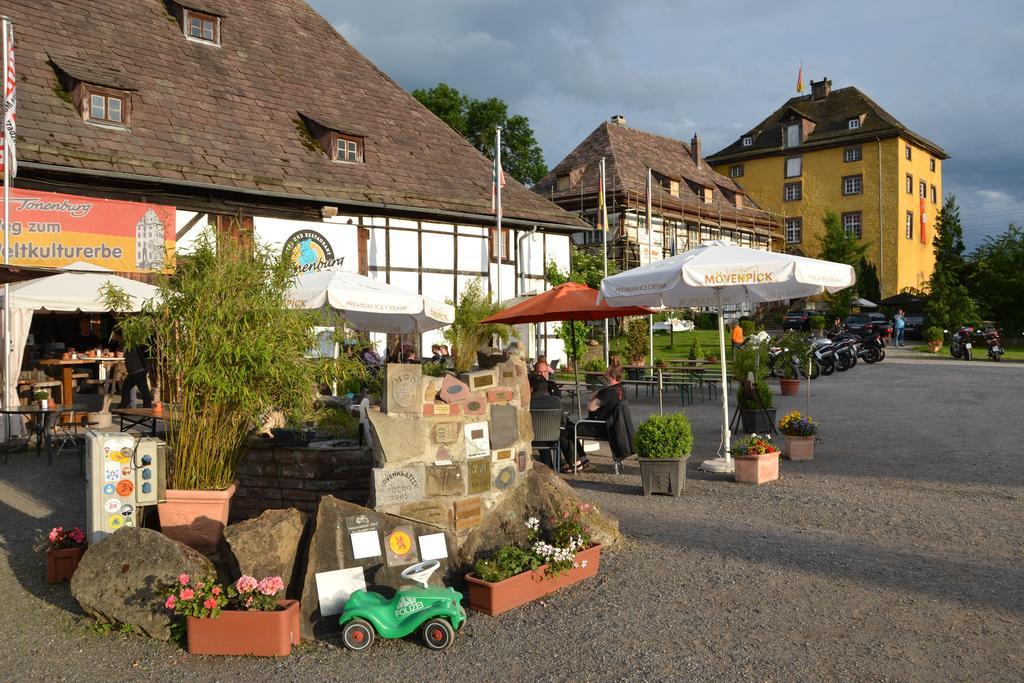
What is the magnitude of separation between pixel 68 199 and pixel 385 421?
11.7 meters

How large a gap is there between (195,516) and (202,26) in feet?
55.2

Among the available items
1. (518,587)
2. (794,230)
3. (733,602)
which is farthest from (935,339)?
(518,587)

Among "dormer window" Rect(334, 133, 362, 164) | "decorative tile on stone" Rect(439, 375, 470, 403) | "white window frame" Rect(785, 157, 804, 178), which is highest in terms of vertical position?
"white window frame" Rect(785, 157, 804, 178)

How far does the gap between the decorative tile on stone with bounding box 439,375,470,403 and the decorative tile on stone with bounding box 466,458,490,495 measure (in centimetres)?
44

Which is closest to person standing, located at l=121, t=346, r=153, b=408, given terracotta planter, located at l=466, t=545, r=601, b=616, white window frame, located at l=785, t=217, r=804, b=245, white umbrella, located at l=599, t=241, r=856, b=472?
white umbrella, located at l=599, t=241, r=856, b=472

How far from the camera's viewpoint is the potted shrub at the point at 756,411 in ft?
36.9

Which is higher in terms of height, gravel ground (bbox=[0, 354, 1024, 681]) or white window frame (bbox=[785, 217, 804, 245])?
white window frame (bbox=[785, 217, 804, 245])

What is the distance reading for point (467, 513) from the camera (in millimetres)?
5789

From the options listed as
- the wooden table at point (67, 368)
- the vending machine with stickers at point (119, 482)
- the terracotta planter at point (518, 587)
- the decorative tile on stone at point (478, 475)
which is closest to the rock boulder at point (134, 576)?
the vending machine with stickers at point (119, 482)

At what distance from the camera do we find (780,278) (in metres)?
8.63

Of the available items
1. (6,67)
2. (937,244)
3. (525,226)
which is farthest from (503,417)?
(937,244)

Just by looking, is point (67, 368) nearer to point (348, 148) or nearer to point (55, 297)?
point (55, 297)

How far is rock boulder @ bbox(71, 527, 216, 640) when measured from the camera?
4766 millimetres

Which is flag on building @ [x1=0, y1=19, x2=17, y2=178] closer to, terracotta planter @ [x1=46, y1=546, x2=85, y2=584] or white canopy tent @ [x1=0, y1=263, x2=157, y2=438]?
white canopy tent @ [x1=0, y1=263, x2=157, y2=438]
